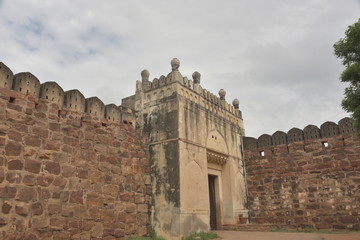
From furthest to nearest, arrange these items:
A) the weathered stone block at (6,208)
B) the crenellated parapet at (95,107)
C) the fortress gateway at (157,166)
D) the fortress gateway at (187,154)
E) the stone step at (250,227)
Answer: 1. the stone step at (250,227)
2. the fortress gateway at (187,154)
3. the crenellated parapet at (95,107)
4. the fortress gateway at (157,166)
5. the weathered stone block at (6,208)

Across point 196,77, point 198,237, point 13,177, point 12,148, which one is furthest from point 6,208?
point 196,77

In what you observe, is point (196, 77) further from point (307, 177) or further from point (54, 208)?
point (54, 208)

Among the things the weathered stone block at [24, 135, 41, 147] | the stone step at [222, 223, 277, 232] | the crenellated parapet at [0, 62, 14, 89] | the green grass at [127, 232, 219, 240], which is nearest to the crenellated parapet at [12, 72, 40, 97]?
the crenellated parapet at [0, 62, 14, 89]

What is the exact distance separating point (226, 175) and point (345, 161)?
3291 mm

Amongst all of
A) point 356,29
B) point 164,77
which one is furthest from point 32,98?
point 356,29

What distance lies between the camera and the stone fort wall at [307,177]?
8.44 metres

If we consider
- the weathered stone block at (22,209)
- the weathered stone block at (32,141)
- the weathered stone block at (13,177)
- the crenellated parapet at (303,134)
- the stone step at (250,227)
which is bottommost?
the stone step at (250,227)

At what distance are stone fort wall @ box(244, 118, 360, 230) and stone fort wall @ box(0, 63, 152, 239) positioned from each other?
164 inches

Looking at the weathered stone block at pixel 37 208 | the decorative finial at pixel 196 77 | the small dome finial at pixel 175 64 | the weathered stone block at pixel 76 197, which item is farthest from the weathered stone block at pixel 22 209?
the decorative finial at pixel 196 77

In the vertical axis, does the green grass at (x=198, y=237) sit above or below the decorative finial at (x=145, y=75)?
below

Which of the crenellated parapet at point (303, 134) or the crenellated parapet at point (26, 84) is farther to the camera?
the crenellated parapet at point (303, 134)

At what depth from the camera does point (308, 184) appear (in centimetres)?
901

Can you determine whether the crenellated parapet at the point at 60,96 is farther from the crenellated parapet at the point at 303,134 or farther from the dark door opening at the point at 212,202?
the crenellated parapet at the point at 303,134

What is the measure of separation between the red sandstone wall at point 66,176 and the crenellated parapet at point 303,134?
14.3 ft
